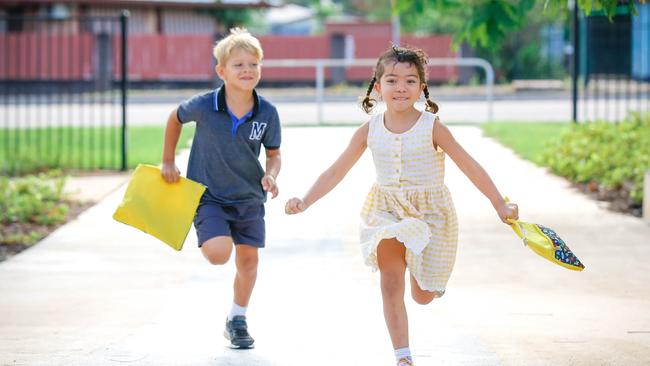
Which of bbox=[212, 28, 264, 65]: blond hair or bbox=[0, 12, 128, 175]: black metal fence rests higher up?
bbox=[212, 28, 264, 65]: blond hair

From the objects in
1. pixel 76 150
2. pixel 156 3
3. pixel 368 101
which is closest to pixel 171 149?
pixel 368 101

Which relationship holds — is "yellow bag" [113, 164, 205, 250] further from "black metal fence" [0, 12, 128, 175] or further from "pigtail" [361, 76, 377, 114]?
"black metal fence" [0, 12, 128, 175]

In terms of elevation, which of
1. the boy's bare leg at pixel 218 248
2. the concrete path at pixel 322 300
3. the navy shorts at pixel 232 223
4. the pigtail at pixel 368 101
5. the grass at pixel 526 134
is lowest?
the concrete path at pixel 322 300

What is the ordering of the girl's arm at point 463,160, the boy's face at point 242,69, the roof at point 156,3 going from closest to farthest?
the girl's arm at point 463,160
the boy's face at point 242,69
the roof at point 156,3

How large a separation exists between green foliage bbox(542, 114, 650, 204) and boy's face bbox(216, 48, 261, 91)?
5.67 m

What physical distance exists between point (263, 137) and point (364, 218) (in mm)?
809

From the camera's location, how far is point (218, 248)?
5969mm

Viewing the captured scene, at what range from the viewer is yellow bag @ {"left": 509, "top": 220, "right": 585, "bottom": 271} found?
5160 millimetres

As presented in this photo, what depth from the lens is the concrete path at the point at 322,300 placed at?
6066mm

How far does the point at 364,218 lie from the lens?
5.62 meters

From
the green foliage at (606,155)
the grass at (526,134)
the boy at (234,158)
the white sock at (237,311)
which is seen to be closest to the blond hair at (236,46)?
the boy at (234,158)

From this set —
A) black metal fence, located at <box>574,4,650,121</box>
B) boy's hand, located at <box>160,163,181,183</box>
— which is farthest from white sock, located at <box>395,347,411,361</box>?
black metal fence, located at <box>574,4,650,121</box>

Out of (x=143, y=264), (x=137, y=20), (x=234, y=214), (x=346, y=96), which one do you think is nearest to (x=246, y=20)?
(x=137, y=20)

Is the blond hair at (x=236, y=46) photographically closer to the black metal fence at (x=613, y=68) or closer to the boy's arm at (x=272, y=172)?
the boy's arm at (x=272, y=172)
